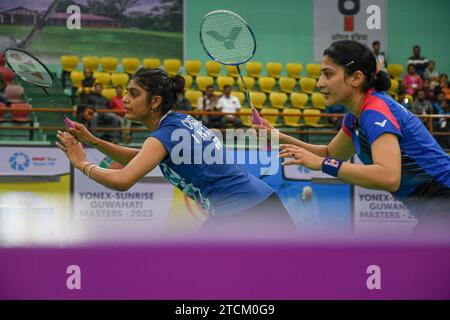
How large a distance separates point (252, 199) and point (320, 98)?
7.01m

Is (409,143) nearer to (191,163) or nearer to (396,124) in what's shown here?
(396,124)

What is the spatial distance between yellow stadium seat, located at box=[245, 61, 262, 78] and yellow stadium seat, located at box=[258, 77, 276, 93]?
0.25 meters

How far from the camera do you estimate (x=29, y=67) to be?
334cm

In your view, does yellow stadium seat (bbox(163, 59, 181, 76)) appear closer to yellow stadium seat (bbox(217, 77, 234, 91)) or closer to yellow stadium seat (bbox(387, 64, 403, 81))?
yellow stadium seat (bbox(217, 77, 234, 91))

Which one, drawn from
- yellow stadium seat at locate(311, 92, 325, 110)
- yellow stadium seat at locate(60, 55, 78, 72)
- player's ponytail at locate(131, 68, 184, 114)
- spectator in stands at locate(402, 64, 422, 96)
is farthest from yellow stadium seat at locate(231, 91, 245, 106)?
player's ponytail at locate(131, 68, 184, 114)

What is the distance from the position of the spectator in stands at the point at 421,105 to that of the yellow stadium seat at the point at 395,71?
1.80 m

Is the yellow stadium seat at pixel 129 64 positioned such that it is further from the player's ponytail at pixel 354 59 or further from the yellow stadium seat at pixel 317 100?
the player's ponytail at pixel 354 59

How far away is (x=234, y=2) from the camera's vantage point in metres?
10.9

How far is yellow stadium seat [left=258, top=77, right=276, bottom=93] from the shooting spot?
1012 centimetres

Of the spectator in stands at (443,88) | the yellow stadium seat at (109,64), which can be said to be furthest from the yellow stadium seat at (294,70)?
the yellow stadium seat at (109,64)

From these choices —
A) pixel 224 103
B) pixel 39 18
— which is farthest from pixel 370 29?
pixel 39 18

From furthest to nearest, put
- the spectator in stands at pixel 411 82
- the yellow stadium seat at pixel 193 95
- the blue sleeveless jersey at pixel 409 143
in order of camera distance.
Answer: the yellow stadium seat at pixel 193 95 < the spectator in stands at pixel 411 82 < the blue sleeveless jersey at pixel 409 143

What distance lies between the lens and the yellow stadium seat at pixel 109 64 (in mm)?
10039
